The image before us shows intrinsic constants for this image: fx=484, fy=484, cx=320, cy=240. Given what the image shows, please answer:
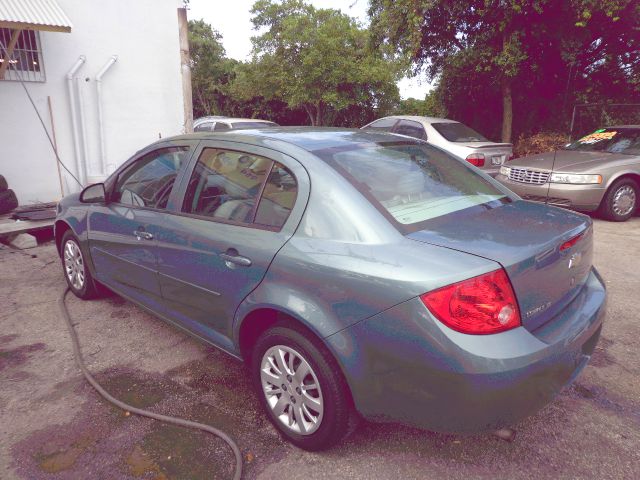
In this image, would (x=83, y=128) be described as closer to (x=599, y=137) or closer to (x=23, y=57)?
(x=23, y=57)

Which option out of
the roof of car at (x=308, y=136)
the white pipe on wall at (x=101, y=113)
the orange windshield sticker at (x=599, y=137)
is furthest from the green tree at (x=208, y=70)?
the roof of car at (x=308, y=136)

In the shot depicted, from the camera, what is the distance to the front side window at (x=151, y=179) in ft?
10.5

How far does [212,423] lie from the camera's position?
8.57 feet

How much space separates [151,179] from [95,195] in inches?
29.0

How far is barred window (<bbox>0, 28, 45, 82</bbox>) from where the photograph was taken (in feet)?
23.6

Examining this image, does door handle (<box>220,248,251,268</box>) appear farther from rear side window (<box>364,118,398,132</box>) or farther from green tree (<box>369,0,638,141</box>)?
green tree (<box>369,0,638,141</box>)

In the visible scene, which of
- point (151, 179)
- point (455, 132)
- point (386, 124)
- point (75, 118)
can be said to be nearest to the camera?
point (151, 179)

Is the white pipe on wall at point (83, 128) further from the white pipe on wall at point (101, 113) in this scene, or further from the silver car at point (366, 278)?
the silver car at point (366, 278)

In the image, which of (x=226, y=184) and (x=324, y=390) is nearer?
(x=324, y=390)

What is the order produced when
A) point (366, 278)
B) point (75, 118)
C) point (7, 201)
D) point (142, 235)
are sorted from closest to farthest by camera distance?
point (366, 278)
point (142, 235)
point (7, 201)
point (75, 118)

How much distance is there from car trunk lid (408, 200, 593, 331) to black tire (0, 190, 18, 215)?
7088 mm

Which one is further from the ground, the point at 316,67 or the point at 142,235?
the point at 316,67

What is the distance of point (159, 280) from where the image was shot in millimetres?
3143

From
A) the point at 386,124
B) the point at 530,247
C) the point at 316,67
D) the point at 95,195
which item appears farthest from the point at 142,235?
the point at 316,67
